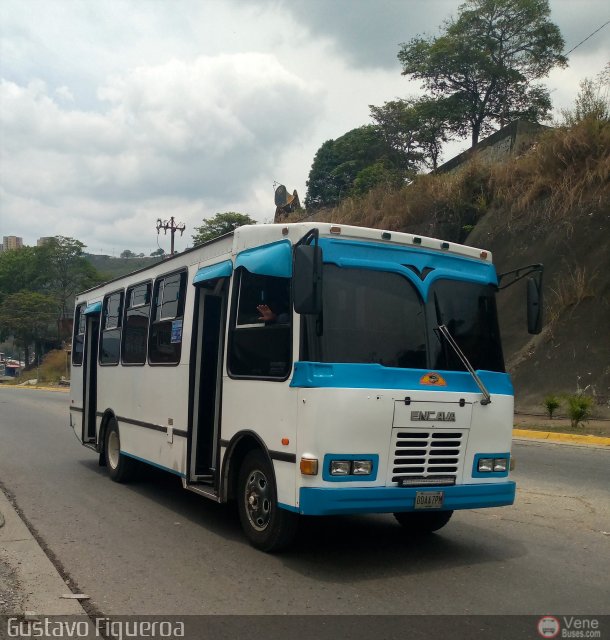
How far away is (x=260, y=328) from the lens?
6.61 metres

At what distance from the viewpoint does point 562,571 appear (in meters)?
6.07

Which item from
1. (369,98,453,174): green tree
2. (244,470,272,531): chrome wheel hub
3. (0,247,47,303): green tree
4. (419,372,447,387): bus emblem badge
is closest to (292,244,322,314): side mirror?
(419,372,447,387): bus emblem badge

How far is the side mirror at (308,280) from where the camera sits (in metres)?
5.70

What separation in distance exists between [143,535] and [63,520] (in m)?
1.30

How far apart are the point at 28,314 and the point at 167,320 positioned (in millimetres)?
76631

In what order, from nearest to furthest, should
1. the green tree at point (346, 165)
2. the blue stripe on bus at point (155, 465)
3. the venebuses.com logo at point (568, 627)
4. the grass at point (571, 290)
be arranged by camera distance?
the venebuses.com logo at point (568, 627)
the blue stripe on bus at point (155, 465)
the grass at point (571, 290)
the green tree at point (346, 165)

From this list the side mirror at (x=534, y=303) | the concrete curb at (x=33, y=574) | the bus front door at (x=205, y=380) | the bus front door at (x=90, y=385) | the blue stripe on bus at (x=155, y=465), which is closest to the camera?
Result: the concrete curb at (x=33, y=574)

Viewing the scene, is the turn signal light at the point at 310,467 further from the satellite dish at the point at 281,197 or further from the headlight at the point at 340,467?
the satellite dish at the point at 281,197

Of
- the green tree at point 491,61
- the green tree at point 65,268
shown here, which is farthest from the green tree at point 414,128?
the green tree at point 65,268

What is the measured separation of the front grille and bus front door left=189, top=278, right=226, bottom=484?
8.00 ft

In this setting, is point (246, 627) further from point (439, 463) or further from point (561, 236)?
point (561, 236)

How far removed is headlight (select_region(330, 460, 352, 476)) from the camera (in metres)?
5.75

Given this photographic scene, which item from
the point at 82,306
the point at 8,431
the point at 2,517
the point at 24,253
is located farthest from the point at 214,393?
the point at 24,253

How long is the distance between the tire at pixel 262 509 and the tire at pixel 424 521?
5.20 ft
